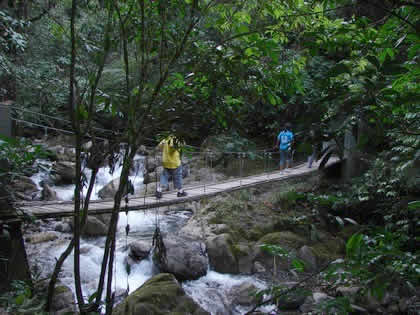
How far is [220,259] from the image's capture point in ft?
14.0

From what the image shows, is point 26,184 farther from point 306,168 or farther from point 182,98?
point 182,98

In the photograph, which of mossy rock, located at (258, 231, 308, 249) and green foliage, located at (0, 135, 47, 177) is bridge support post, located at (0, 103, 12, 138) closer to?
green foliage, located at (0, 135, 47, 177)

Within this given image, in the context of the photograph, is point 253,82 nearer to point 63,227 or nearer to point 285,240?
point 285,240

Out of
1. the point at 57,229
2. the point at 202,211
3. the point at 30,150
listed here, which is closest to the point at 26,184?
the point at 57,229

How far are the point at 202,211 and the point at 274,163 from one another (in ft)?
10.3

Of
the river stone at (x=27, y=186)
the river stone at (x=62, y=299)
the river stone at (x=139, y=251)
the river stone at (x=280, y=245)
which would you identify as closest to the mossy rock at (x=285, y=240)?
the river stone at (x=280, y=245)

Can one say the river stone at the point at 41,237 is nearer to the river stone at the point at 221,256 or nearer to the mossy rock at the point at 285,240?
the river stone at the point at 221,256

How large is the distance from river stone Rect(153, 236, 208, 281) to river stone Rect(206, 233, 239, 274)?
141mm

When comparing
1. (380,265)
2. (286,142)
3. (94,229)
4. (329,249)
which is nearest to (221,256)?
(329,249)

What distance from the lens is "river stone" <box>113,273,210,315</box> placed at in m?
2.60

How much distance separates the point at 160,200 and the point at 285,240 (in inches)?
73.8

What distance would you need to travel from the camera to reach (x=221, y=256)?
14.0ft

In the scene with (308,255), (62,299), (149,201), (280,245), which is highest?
(149,201)

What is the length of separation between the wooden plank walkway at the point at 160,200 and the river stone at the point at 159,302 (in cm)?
66
